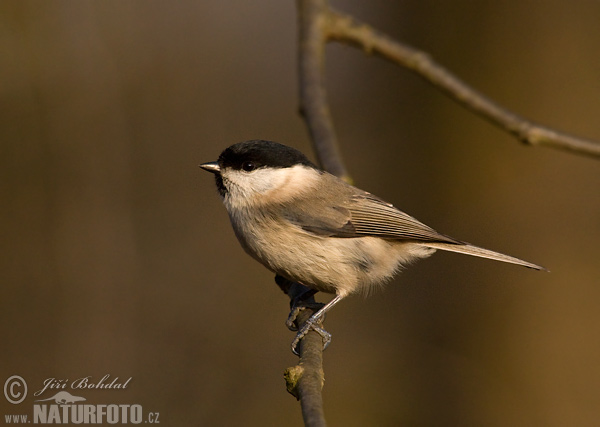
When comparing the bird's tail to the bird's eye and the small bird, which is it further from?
the bird's eye

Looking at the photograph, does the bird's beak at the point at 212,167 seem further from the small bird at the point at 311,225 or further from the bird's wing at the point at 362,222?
the bird's wing at the point at 362,222

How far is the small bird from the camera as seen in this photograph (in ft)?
7.88

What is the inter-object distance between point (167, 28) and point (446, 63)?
252cm

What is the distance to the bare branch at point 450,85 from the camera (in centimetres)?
254

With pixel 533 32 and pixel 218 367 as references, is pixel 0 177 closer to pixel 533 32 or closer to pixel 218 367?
pixel 218 367

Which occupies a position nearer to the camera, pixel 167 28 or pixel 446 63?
pixel 446 63

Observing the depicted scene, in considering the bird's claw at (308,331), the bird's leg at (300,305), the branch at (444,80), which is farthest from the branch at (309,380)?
the branch at (444,80)

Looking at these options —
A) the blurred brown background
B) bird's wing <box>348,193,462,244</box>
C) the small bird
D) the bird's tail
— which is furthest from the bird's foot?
the blurred brown background

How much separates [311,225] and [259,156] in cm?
37

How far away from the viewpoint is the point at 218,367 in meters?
4.27

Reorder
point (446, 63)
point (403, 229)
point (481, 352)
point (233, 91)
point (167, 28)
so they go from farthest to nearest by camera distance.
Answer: point (233, 91)
point (167, 28)
point (446, 63)
point (481, 352)
point (403, 229)

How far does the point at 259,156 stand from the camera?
2.49m

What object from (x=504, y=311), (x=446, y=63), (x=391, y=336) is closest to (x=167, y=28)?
(x=446, y=63)

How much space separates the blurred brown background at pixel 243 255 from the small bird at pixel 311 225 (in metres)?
1.89
